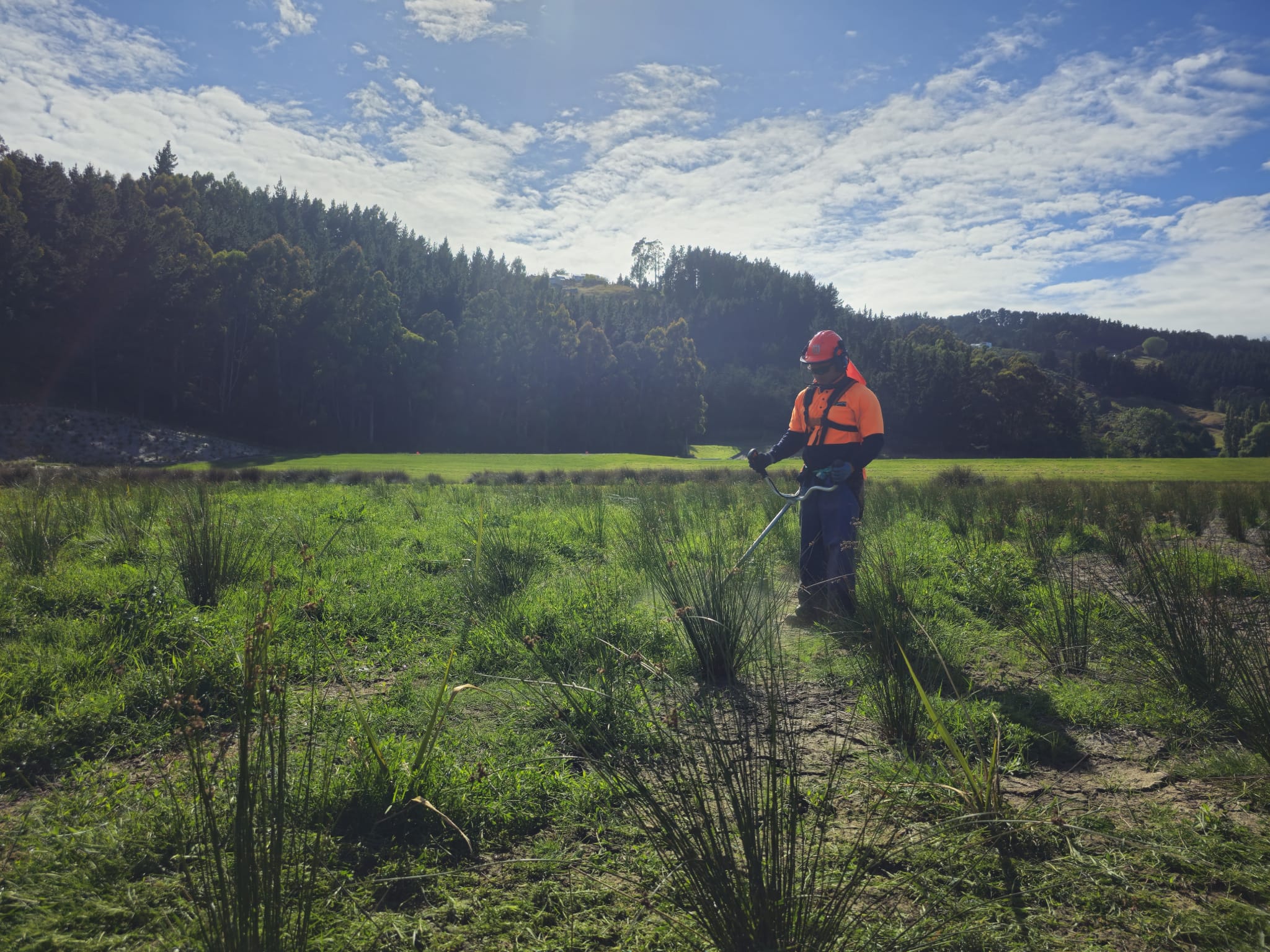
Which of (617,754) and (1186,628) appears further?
(1186,628)

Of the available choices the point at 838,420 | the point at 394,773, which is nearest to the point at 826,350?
the point at 838,420

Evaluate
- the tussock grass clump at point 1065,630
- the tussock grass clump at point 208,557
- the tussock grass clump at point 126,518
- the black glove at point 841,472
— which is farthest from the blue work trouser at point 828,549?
the tussock grass clump at point 126,518

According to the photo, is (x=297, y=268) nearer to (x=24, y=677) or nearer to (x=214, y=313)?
(x=214, y=313)

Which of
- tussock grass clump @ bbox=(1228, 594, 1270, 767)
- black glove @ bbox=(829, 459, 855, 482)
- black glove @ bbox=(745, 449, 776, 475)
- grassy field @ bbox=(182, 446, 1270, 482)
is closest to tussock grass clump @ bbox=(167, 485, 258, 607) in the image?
black glove @ bbox=(745, 449, 776, 475)

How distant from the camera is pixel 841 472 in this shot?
5.49 m

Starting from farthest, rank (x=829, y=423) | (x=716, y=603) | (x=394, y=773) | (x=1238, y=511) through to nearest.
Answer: (x=1238, y=511) < (x=829, y=423) < (x=716, y=603) < (x=394, y=773)

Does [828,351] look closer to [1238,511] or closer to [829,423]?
[829,423]

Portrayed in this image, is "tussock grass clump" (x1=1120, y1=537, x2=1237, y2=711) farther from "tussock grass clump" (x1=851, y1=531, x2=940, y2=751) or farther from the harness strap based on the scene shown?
the harness strap

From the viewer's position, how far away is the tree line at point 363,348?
4853 centimetres

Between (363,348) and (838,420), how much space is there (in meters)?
58.1

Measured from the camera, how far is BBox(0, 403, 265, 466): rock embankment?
36.4 m

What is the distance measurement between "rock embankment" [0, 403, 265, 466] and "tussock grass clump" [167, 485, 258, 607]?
35800 millimetres

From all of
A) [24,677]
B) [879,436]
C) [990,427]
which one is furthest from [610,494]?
[990,427]

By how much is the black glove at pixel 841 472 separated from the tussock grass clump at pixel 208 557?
4716 millimetres
